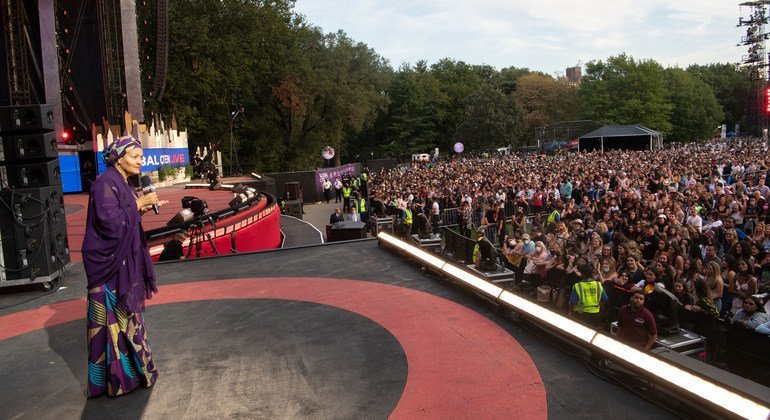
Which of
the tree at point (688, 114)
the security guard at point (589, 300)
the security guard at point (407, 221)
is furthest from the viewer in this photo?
the tree at point (688, 114)

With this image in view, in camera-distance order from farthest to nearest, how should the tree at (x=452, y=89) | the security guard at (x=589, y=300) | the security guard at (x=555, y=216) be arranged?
the tree at (x=452, y=89) < the security guard at (x=555, y=216) < the security guard at (x=589, y=300)

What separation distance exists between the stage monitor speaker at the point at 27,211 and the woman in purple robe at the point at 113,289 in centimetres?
380

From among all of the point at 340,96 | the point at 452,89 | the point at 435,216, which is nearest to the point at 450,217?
the point at 435,216

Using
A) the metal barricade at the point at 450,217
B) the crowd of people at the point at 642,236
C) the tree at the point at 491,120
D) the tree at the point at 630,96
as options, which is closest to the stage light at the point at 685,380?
the crowd of people at the point at 642,236

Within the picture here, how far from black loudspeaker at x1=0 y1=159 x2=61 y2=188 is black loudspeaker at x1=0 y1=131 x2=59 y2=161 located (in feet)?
0.37

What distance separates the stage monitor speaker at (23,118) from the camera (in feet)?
23.5

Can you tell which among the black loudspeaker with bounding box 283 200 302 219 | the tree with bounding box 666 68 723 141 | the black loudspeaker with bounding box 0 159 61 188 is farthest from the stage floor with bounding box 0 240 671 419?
the tree with bounding box 666 68 723 141

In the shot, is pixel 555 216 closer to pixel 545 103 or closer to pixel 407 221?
pixel 407 221

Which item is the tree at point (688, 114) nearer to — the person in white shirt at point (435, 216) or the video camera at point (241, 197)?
the person in white shirt at point (435, 216)

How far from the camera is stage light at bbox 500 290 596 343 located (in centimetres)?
473

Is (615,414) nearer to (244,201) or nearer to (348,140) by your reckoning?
(244,201)

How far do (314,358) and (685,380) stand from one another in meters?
3.09

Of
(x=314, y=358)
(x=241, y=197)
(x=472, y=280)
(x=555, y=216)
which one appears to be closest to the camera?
(x=314, y=358)

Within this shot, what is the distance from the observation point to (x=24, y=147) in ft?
24.1
